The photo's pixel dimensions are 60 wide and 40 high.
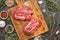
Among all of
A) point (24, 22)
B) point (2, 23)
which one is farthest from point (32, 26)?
point (2, 23)

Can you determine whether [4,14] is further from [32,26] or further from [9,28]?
[32,26]

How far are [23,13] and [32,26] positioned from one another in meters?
0.11

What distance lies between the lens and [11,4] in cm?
246

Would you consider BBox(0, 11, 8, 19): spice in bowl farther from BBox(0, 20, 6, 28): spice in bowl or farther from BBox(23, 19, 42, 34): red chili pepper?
BBox(23, 19, 42, 34): red chili pepper

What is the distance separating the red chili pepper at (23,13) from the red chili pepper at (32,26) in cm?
4

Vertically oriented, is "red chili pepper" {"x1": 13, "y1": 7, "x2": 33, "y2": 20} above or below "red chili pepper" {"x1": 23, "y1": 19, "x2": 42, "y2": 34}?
above

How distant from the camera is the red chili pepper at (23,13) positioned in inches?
95.0

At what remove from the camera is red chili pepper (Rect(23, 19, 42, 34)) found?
2.38 m

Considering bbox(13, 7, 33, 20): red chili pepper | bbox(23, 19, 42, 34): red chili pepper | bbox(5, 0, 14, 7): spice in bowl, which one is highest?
bbox(5, 0, 14, 7): spice in bowl

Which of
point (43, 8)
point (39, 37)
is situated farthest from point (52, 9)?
point (39, 37)

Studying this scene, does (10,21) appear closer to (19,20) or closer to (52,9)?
(19,20)

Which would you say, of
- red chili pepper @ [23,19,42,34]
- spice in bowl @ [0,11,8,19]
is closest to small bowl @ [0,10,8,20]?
spice in bowl @ [0,11,8,19]

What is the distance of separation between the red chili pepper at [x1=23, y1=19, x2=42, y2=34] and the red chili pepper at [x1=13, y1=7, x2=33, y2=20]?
0.04 m

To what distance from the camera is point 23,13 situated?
95.3 inches
